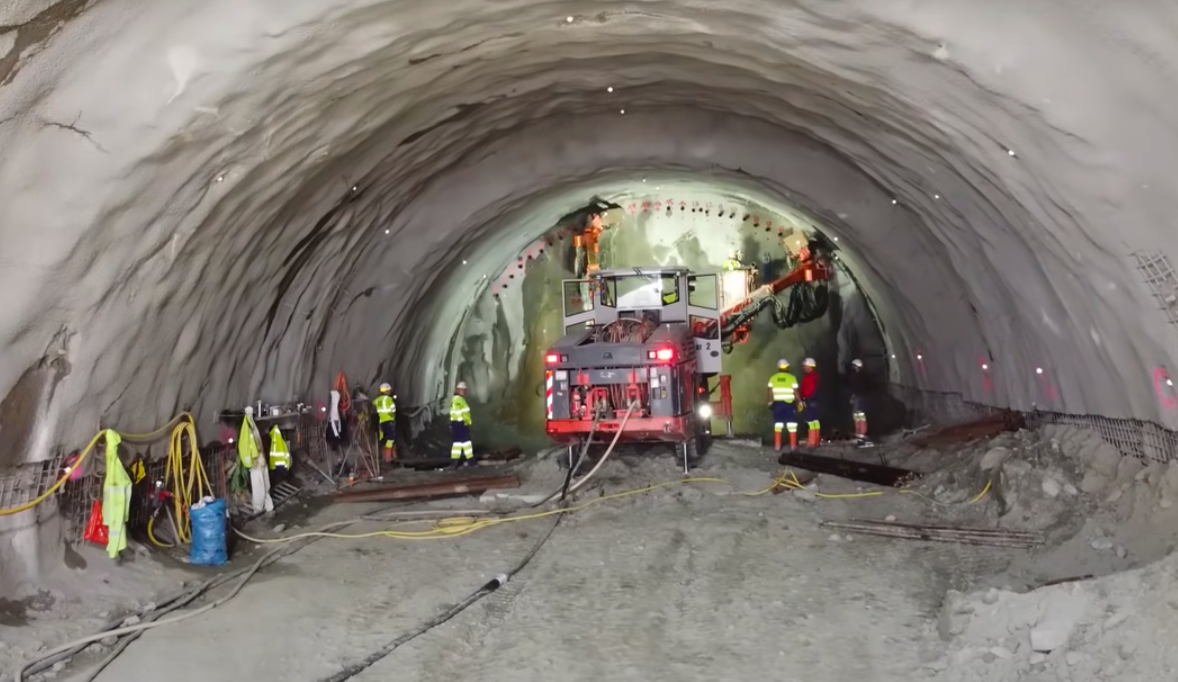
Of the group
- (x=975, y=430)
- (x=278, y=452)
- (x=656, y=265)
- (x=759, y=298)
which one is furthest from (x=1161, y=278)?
(x=656, y=265)

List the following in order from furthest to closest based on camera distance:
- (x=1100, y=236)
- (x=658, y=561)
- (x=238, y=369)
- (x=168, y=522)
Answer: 1. (x=238, y=369)
2. (x=168, y=522)
3. (x=658, y=561)
4. (x=1100, y=236)

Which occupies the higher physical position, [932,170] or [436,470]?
[932,170]

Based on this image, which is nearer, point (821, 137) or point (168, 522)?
point (168, 522)

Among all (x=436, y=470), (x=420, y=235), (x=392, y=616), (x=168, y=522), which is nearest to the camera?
(x=392, y=616)

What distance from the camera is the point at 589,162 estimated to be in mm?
→ 12547

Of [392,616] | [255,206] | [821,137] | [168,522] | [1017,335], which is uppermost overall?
[821,137]

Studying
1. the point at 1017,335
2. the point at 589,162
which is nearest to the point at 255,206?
the point at 589,162

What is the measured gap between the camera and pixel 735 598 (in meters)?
6.50

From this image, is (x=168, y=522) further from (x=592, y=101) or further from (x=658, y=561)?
(x=592, y=101)

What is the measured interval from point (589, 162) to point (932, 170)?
17.4ft

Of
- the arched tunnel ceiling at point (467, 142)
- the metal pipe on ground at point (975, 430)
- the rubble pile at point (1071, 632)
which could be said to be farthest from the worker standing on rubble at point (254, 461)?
the metal pipe on ground at point (975, 430)

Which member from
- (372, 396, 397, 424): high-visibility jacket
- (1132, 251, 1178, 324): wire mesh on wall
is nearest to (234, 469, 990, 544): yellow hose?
(1132, 251, 1178, 324): wire mesh on wall

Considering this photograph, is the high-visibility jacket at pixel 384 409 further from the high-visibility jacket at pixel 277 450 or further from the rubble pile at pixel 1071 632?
the rubble pile at pixel 1071 632

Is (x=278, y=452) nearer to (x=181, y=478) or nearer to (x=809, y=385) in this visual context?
(x=181, y=478)
